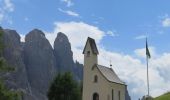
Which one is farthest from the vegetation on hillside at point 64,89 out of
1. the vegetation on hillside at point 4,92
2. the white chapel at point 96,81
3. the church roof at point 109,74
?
the vegetation on hillside at point 4,92

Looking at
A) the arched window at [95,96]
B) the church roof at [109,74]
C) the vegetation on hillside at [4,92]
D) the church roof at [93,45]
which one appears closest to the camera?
the vegetation on hillside at [4,92]

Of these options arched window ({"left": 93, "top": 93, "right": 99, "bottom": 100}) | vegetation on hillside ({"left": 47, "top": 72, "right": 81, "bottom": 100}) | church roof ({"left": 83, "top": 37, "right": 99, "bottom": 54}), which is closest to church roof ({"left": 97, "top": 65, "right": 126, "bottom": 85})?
church roof ({"left": 83, "top": 37, "right": 99, "bottom": 54})

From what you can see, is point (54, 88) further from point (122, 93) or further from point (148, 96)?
point (148, 96)

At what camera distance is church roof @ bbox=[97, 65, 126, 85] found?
240 ft

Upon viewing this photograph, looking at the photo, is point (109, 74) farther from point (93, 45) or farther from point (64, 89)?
point (64, 89)

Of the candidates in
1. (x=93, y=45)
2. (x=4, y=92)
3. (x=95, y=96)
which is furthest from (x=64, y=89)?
(x=4, y=92)

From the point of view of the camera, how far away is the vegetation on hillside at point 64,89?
86.4 meters

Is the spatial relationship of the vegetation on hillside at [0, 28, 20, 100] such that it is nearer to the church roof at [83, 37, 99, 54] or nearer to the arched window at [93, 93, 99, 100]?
the arched window at [93, 93, 99, 100]

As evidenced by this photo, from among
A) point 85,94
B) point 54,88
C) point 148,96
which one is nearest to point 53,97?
point 54,88

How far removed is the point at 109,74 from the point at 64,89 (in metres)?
15.4

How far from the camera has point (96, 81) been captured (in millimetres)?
72750

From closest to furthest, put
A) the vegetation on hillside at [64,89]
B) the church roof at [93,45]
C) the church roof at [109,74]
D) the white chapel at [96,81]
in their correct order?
the white chapel at [96,81] → the church roof at [109,74] → the church roof at [93,45] → the vegetation on hillside at [64,89]

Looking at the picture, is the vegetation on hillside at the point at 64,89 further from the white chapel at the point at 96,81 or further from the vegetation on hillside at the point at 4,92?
the vegetation on hillside at the point at 4,92

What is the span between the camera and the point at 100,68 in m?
74.2
